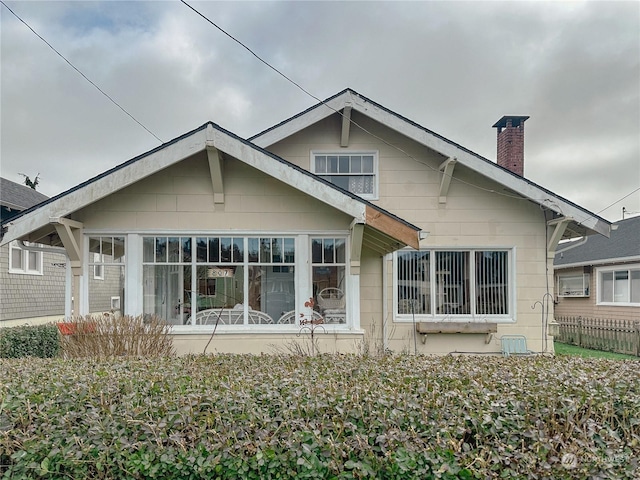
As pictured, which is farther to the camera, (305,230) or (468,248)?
(468,248)

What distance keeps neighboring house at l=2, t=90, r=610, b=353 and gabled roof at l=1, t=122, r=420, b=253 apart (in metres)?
0.02

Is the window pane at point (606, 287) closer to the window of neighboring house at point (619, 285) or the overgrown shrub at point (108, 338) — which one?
the window of neighboring house at point (619, 285)

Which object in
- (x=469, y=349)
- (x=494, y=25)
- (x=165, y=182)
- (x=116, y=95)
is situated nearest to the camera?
(x=165, y=182)

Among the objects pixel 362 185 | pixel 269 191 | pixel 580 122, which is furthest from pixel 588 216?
pixel 580 122

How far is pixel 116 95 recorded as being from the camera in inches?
438

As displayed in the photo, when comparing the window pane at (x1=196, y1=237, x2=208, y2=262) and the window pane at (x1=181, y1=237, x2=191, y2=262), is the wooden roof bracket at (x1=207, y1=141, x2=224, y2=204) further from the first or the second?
the window pane at (x1=181, y1=237, x2=191, y2=262)

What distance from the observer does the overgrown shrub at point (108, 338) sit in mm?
5789

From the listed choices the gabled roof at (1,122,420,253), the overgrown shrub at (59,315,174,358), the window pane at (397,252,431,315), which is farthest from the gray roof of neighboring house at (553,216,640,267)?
the overgrown shrub at (59,315,174,358)

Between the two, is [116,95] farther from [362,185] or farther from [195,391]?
[195,391]

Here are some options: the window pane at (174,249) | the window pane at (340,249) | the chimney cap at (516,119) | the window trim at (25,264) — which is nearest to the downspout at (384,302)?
the window pane at (340,249)

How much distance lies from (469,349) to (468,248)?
7.10ft

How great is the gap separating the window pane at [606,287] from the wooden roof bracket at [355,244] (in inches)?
554

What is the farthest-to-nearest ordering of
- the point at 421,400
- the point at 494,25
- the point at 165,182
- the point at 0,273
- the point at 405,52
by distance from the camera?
1. the point at 0,273
2. the point at 405,52
3. the point at 494,25
4. the point at 165,182
5. the point at 421,400

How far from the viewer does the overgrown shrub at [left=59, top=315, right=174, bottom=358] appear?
5789mm
